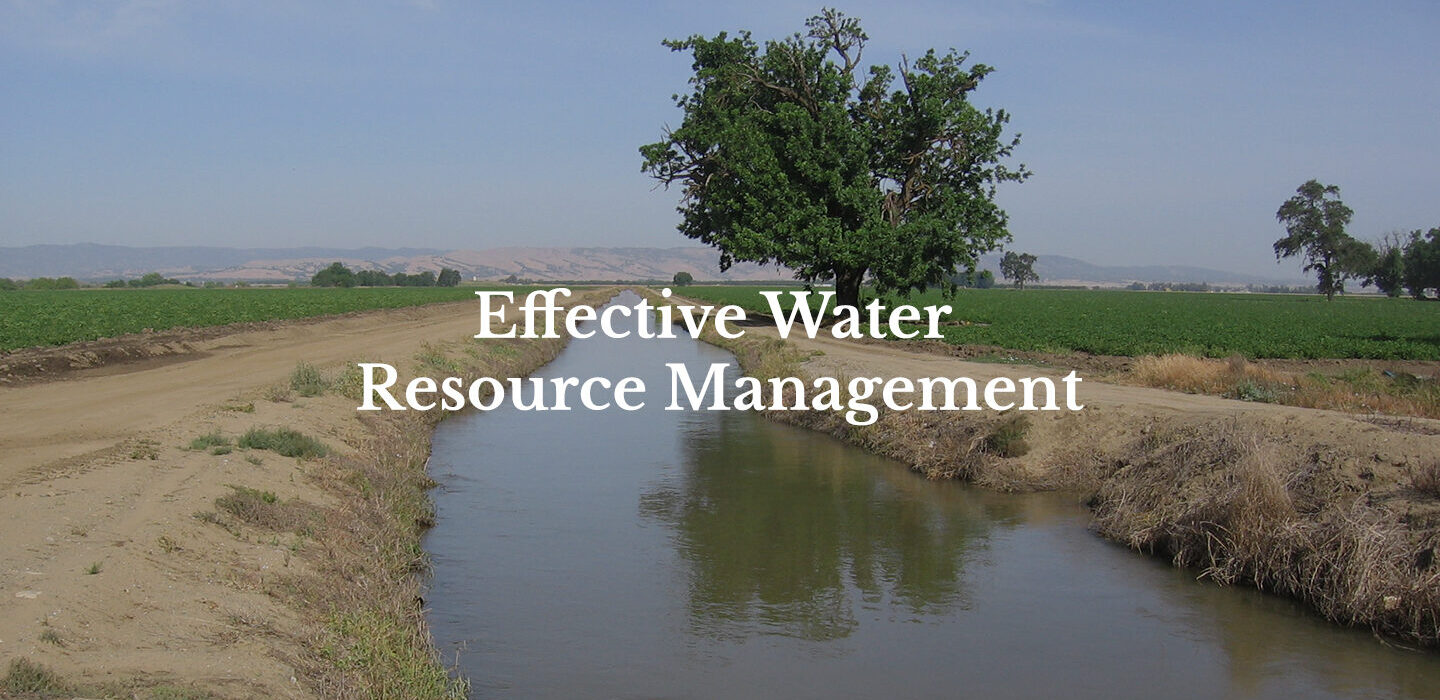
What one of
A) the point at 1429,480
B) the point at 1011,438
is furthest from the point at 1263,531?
the point at 1011,438

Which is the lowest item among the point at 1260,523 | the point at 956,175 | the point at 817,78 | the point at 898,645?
the point at 898,645

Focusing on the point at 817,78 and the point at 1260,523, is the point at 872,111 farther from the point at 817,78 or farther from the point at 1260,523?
the point at 1260,523

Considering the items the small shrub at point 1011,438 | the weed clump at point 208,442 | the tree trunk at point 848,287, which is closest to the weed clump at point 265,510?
the weed clump at point 208,442

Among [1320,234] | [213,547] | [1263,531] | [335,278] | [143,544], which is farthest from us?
[335,278]

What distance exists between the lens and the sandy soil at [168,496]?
278 inches

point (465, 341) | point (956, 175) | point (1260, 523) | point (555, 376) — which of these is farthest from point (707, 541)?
point (956, 175)

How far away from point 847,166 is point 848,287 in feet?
20.0

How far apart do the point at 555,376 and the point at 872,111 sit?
16.9 meters

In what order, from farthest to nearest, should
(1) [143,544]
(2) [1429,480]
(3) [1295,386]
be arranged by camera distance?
(3) [1295,386] → (2) [1429,480] → (1) [143,544]

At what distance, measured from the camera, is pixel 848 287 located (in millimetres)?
45156

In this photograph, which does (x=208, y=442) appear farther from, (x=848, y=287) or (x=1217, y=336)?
(x=848, y=287)

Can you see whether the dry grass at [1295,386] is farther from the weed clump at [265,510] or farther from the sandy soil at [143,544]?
the sandy soil at [143,544]

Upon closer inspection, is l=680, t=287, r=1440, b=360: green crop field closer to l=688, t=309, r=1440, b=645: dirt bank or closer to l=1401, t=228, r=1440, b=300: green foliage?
l=688, t=309, r=1440, b=645: dirt bank

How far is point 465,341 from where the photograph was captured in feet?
122
